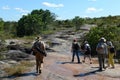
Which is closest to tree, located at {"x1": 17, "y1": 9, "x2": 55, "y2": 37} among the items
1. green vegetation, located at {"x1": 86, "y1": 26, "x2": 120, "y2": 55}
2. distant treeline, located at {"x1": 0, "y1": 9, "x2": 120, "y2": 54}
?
distant treeline, located at {"x1": 0, "y1": 9, "x2": 120, "y2": 54}

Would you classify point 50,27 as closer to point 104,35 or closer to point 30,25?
point 30,25

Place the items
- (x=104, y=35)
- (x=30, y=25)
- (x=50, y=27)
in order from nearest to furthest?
(x=104, y=35) < (x=30, y=25) < (x=50, y=27)

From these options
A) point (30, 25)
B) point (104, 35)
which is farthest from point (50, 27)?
point (104, 35)

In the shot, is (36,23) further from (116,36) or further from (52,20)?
(116,36)

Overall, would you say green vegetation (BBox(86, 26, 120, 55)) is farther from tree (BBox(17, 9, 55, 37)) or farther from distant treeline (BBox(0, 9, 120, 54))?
tree (BBox(17, 9, 55, 37))

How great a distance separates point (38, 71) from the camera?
19.1m

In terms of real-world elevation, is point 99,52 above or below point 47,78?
above

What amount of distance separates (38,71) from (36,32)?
41971 mm

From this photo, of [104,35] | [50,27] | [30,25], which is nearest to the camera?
[104,35]

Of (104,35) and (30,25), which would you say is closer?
(104,35)

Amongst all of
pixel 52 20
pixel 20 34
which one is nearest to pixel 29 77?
pixel 20 34

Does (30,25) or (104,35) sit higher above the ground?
(30,25)

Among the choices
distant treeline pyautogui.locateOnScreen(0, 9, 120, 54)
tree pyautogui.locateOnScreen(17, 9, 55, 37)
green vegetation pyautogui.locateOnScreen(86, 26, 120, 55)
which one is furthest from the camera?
tree pyautogui.locateOnScreen(17, 9, 55, 37)

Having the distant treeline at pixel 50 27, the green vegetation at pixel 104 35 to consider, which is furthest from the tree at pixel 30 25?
the green vegetation at pixel 104 35
